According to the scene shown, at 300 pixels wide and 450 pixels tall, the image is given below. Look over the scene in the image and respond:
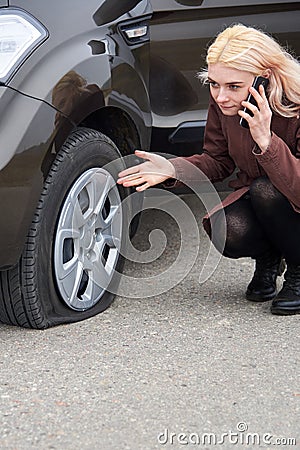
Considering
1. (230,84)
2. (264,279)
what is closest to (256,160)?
(230,84)

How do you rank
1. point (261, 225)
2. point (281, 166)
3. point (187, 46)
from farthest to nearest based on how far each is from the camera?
point (187, 46)
point (261, 225)
point (281, 166)

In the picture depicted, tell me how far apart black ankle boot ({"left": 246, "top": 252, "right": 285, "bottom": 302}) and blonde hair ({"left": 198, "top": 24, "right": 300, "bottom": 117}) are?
65cm

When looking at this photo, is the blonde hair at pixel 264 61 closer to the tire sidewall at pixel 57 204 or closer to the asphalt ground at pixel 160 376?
the tire sidewall at pixel 57 204

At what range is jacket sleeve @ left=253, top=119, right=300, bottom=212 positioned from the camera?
3252 millimetres

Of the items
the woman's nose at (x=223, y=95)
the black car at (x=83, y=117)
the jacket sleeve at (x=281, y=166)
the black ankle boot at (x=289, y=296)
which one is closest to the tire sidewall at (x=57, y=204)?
the black car at (x=83, y=117)

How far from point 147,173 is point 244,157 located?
1.22ft

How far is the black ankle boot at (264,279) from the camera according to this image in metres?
3.73

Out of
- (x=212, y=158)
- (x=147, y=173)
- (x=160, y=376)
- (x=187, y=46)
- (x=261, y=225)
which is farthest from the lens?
(x=187, y=46)

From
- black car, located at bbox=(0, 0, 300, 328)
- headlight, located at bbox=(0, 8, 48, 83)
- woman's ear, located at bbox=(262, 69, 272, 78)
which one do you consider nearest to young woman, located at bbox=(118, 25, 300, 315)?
woman's ear, located at bbox=(262, 69, 272, 78)

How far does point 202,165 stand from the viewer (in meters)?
3.63

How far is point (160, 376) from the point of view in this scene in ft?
10.0

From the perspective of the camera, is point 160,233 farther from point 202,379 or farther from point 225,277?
point 202,379

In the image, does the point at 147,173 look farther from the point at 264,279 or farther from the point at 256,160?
the point at 264,279

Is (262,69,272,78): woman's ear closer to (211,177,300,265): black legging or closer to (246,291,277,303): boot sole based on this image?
(211,177,300,265): black legging
